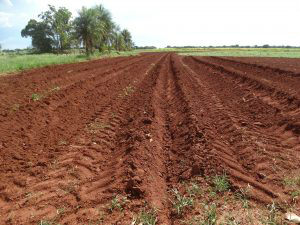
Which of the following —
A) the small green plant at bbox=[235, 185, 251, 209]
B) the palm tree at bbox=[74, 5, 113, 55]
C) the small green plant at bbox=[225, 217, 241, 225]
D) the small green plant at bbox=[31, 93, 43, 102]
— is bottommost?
the small green plant at bbox=[225, 217, 241, 225]

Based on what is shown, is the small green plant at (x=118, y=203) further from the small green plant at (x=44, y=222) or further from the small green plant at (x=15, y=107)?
the small green plant at (x=15, y=107)

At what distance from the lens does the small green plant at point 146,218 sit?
2857 mm

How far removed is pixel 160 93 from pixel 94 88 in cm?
288

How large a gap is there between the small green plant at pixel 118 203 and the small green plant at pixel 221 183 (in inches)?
52.3

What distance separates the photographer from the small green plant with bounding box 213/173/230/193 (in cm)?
353

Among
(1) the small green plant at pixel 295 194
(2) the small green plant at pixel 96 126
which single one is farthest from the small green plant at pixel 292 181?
(2) the small green plant at pixel 96 126

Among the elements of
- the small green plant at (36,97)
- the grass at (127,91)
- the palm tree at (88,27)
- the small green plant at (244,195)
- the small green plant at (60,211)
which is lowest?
the small green plant at (60,211)

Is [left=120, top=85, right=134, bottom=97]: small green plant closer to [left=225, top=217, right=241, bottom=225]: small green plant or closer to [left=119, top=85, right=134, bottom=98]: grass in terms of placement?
[left=119, top=85, right=134, bottom=98]: grass

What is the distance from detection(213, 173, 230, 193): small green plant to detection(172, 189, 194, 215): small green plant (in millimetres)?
486

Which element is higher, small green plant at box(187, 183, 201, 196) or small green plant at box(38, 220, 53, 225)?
small green plant at box(187, 183, 201, 196)

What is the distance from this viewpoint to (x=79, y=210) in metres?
3.15

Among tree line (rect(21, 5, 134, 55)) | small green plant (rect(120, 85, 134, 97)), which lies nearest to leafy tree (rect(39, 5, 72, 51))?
tree line (rect(21, 5, 134, 55))

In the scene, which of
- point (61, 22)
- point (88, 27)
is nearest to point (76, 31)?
point (88, 27)

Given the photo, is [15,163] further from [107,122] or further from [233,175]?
[233,175]
